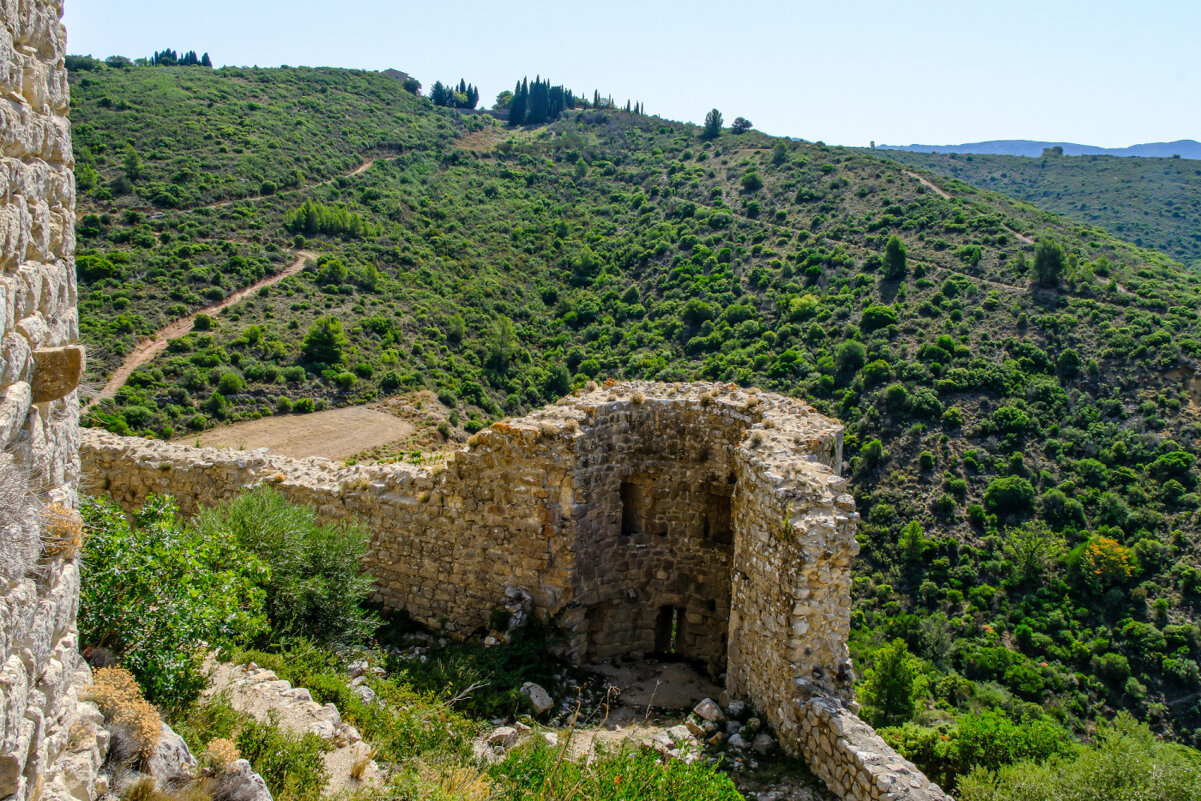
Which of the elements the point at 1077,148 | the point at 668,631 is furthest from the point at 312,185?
the point at 1077,148

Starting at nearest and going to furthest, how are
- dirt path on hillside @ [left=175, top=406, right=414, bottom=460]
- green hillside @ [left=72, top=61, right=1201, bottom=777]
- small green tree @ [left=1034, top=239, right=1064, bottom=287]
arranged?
green hillside @ [left=72, top=61, right=1201, bottom=777]
dirt path on hillside @ [left=175, top=406, right=414, bottom=460]
small green tree @ [left=1034, top=239, right=1064, bottom=287]

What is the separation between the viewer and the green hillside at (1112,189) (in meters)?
67.4

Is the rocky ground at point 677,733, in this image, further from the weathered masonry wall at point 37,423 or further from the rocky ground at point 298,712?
the weathered masonry wall at point 37,423

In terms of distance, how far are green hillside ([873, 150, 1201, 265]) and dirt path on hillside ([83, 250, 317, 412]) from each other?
63.2 metres

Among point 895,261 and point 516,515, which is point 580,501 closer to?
point 516,515

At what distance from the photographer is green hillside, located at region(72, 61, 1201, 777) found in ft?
87.3

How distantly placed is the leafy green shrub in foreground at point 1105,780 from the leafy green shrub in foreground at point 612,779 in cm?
373

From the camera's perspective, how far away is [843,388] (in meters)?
33.7

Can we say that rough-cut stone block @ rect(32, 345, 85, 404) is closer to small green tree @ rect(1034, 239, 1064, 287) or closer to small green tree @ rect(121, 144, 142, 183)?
small green tree @ rect(1034, 239, 1064, 287)

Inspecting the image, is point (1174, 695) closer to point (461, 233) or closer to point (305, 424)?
A: point (305, 424)

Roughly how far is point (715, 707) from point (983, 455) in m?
25.9

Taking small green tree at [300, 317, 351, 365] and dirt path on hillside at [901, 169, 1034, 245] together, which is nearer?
small green tree at [300, 317, 351, 365]

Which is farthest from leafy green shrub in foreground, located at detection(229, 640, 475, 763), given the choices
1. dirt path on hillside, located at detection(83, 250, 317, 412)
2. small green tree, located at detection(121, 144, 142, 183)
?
small green tree, located at detection(121, 144, 142, 183)

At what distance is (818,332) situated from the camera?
36.2 m
